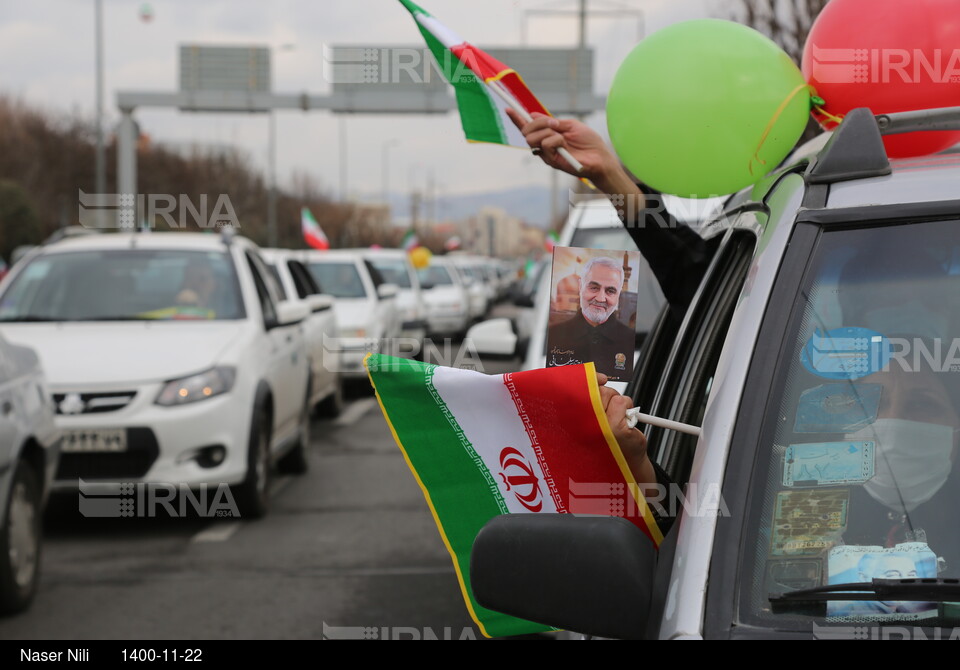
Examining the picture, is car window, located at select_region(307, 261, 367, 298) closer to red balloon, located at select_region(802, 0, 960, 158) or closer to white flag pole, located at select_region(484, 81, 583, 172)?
white flag pole, located at select_region(484, 81, 583, 172)

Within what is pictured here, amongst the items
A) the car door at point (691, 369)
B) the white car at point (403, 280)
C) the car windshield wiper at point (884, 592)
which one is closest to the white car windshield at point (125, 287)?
the car door at point (691, 369)

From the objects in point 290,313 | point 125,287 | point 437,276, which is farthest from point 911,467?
point 437,276

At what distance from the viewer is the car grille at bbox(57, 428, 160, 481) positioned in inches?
284

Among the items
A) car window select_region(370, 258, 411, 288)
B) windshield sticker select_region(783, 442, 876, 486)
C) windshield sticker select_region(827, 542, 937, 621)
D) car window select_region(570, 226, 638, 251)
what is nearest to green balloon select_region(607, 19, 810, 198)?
windshield sticker select_region(783, 442, 876, 486)

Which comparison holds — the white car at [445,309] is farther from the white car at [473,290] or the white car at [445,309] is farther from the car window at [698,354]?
the car window at [698,354]

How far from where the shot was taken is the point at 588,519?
1.84 meters

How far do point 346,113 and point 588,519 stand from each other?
91.8 ft

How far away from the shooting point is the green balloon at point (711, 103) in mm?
2457

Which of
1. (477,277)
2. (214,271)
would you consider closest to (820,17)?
(214,271)

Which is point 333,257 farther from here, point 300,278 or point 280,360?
point 280,360

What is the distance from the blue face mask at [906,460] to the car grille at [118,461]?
587 cm

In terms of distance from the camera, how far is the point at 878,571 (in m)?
1.84

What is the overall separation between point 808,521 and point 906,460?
20 centimetres
